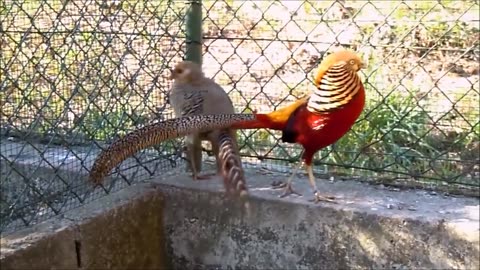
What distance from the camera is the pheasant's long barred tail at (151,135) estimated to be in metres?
2.21

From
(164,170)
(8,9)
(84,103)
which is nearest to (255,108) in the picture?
(164,170)

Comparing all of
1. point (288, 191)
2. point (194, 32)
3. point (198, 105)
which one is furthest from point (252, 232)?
point (194, 32)

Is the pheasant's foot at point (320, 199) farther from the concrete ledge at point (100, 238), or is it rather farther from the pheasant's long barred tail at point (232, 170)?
the concrete ledge at point (100, 238)

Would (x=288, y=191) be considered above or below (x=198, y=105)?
below

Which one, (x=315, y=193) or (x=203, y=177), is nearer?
(x=315, y=193)

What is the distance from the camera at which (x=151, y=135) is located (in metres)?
2.29

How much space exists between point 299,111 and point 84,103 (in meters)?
0.75

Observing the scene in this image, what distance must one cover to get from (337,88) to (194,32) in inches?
27.2

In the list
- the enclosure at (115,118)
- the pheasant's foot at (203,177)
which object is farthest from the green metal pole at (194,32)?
the pheasant's foot at (203,177)

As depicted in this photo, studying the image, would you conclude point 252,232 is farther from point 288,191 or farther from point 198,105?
point 198,105

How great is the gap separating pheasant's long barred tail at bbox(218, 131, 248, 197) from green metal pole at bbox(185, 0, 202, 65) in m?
0.69

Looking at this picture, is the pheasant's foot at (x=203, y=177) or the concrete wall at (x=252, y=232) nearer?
the concrete wall at (x=252, y=232)

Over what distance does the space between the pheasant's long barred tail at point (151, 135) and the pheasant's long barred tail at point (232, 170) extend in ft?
0.39

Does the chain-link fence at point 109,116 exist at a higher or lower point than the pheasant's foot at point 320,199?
higher
